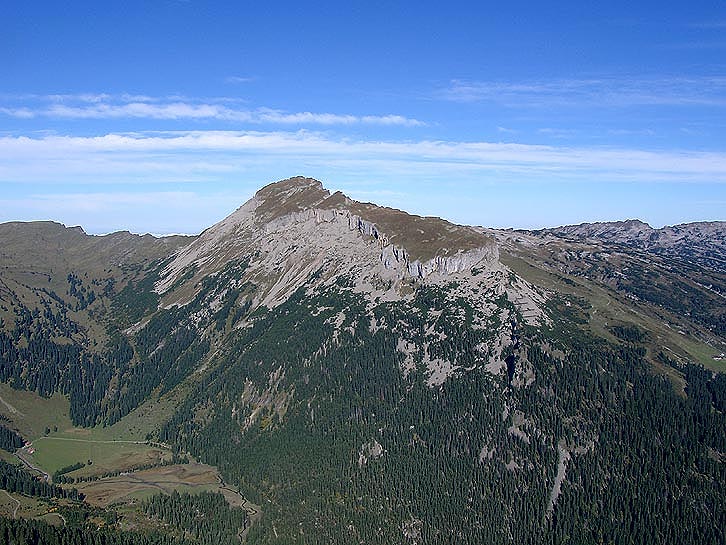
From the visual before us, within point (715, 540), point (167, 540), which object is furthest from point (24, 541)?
point (715, 540)

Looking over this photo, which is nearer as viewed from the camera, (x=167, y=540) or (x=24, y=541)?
(x=24, y=541)

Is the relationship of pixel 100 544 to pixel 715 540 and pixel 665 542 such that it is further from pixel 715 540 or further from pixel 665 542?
pixel 715 540

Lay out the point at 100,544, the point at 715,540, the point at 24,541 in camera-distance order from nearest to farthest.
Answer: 1. the point at 24,541
2. the point at 100,544
3. the point at 715,540

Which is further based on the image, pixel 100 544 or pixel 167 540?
pixel 167 540

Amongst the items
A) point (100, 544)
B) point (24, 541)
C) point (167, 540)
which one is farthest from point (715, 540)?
point (24, 541)

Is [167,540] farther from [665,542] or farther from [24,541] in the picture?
[665,542]

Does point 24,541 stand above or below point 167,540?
above

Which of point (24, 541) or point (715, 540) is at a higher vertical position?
point (24, 541)

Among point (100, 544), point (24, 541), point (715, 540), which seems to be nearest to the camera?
point (24, 541)
